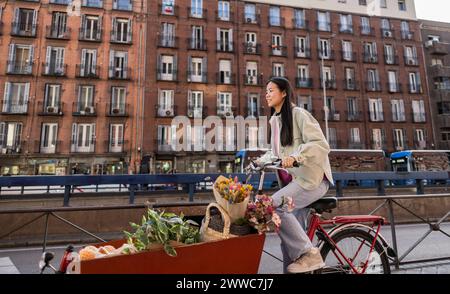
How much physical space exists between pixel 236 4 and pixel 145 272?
116 ft

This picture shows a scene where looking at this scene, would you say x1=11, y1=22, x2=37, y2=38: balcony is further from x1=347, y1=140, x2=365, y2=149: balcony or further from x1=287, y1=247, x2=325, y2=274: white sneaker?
x1=347, y1=140, x2=365, y2=149: balcony

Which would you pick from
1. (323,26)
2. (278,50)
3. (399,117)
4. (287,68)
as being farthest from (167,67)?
(399,117)

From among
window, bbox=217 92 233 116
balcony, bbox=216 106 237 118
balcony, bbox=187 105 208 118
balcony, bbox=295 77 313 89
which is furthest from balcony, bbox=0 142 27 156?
balcony, bbox=295 77 313 89

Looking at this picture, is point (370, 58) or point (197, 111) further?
point (370, 58)

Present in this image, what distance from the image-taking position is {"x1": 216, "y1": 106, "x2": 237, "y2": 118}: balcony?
3012 centimetres

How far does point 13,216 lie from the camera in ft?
23.1

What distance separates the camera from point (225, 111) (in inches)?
1192

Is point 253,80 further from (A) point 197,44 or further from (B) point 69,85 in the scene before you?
(B) point 69,85

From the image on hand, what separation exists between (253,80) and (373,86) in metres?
16.0

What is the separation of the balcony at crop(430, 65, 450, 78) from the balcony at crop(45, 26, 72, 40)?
147 ft

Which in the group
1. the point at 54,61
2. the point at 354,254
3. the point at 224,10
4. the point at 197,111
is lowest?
the point at 354,254

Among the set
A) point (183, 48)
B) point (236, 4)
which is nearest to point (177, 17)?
point (183, 48)

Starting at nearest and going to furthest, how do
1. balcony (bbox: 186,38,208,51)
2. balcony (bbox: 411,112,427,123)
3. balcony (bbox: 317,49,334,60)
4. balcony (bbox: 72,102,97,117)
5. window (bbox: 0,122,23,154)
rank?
window (bbox: 0,122,23,154), balcony (bbox: 72,102,97,117), balcony (bbox: 186,38,208,51), balcony (bbox: 317,49,334,60), balcony (bbox: 411,112,427,123)

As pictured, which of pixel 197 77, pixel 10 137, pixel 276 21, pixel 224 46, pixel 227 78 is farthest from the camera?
pixel 276 21
